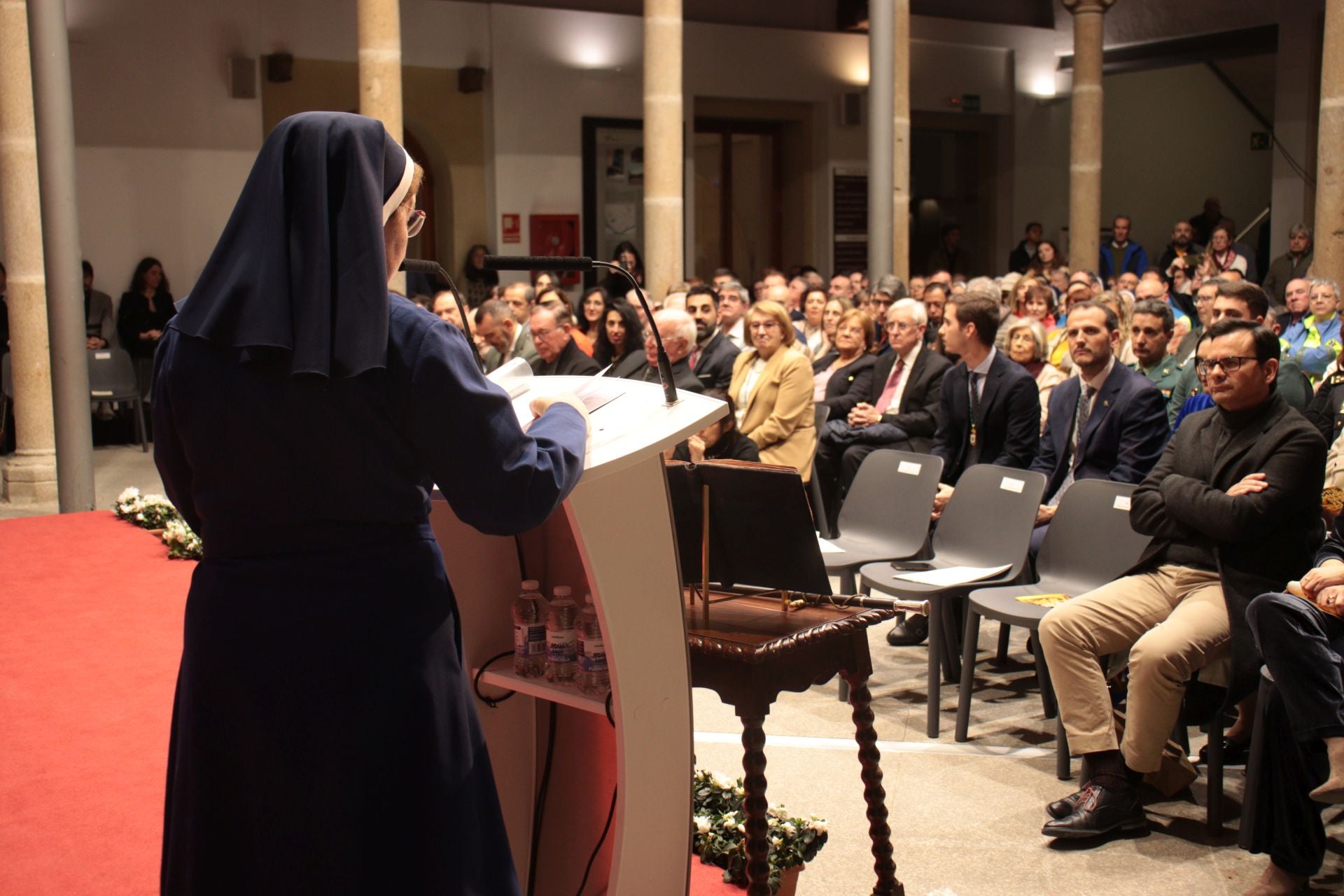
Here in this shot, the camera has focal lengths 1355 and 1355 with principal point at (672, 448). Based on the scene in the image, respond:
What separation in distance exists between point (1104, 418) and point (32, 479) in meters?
7.01

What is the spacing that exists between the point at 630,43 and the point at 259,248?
44.0ft

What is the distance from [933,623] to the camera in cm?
418

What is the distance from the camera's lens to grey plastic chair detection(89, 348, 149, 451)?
10633 millimetres

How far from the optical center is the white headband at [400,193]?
70.2 inches

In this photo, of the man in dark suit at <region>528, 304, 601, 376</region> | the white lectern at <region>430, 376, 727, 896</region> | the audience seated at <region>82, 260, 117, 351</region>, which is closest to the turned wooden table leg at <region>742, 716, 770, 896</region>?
the white lectern at <region>430, 376, 727, 896</region>

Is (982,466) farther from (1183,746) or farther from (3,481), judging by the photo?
(3,481)

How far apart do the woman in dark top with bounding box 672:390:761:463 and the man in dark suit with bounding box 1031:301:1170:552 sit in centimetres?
116

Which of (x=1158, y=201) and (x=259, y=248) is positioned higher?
(x=1158, y=201)

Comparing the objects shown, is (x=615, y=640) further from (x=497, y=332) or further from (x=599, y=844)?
(x=497, y=332)

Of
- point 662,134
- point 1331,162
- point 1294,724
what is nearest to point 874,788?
point 1294,724

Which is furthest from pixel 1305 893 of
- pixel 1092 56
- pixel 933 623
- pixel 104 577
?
pixel 1092 56

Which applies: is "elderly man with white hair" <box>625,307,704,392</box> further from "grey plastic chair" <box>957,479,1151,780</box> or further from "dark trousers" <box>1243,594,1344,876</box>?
"dark trousers" <box>1243,594,1344,876</box>

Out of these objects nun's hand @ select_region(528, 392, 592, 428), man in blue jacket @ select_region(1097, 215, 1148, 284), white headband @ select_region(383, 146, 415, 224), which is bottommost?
nun's hand @ select_region(528, 392, 592, 428)

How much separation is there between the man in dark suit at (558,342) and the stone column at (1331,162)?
6.13m
